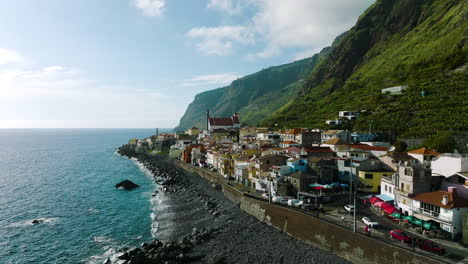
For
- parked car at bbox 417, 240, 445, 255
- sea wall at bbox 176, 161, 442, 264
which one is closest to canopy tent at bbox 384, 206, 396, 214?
parked car at bbox 417, 240, 445, 255

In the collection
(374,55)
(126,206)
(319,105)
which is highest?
(374,55)

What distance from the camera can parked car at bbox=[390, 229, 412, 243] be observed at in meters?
27.8

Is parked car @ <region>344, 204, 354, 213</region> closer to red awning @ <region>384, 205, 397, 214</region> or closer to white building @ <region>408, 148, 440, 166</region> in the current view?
red awning @ <region>384, 205, 397, 214</region>

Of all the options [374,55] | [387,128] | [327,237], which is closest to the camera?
[327,237]

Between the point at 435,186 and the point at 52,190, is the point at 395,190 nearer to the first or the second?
the point at 435,186

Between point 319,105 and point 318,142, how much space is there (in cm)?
6690

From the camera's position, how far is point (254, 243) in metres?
35.5

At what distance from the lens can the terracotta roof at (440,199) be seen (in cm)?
2877

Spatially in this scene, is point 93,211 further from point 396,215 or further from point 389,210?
point 396,215

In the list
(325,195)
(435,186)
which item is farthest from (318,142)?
(435,186)

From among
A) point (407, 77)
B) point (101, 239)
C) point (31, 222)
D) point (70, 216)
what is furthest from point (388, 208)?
point (407, 77)

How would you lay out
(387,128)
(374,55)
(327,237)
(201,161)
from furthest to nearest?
(374,55) → (201,161) → (387,128) → (327,237)

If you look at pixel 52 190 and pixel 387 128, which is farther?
pixel 387 128

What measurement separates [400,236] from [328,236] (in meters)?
7.48
